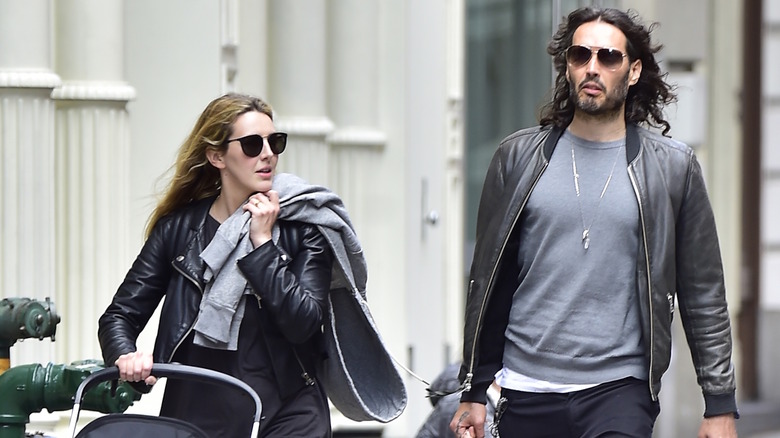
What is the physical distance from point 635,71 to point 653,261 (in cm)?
60

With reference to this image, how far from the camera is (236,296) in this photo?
521 centimetres

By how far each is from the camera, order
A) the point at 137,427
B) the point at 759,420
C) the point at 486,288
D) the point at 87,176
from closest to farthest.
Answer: the point at 137,427
the point at 486,288
the point at 87,176
the point at 759,420

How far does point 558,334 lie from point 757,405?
10.4 m

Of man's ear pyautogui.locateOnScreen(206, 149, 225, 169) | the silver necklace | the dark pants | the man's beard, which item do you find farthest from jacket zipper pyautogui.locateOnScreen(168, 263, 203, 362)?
the man's beard

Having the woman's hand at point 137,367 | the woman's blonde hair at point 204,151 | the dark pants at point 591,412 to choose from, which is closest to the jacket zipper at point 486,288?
the dark pants at point 591,412

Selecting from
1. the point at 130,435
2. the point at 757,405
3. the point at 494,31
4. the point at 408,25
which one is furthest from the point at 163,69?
the point at 757,405

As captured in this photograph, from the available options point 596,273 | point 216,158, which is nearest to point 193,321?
point 216,158

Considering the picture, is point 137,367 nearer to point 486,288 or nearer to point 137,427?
point 137,427

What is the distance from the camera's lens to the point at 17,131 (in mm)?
7254

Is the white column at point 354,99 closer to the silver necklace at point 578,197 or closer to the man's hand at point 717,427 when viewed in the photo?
the silver necklace at point 578,197

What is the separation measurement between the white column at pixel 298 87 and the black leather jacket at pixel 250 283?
5.12 metres

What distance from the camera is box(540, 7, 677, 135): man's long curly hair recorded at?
555 centimetres

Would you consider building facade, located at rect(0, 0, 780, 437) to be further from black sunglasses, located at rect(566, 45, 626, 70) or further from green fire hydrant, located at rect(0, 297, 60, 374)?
green fire hydrant, located at rect(0, 297, 60, 374)

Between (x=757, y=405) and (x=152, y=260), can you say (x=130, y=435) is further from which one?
(x=757, y=405)
